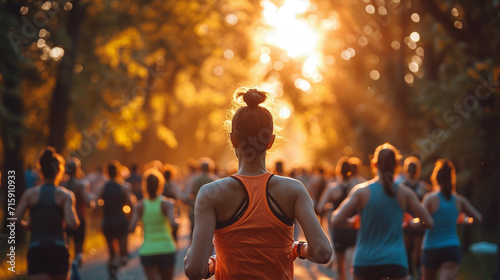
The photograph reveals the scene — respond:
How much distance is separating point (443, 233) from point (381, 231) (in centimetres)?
172

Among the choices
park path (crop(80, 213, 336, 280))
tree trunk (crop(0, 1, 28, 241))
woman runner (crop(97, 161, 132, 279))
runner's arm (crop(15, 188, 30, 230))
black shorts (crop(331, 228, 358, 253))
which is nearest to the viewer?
runner's arm (crop(15, 188, 30, 230))

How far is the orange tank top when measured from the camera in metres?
3.46

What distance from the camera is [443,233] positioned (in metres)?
7.46

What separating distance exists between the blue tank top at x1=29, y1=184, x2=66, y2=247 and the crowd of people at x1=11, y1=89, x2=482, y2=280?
0.03ft

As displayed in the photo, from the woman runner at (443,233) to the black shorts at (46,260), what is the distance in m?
3.99

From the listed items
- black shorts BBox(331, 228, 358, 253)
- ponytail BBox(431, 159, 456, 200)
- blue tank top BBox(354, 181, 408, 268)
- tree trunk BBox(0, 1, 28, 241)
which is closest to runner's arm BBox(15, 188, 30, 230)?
blue tank top BBox(354, 181, 408, 268)

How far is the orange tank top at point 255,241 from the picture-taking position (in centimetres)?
346

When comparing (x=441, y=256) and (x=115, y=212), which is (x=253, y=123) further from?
(x=115, y=212)

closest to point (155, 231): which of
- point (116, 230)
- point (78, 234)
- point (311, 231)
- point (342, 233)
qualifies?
point (342, 233)

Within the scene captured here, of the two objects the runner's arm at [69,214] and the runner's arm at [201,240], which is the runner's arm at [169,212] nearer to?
the runner's arm at [69,214]

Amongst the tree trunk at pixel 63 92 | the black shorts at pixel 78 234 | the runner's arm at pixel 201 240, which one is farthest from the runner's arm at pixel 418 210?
the tree trunk at pixel 63 92

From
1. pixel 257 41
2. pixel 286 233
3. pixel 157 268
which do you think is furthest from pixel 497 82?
pixel 257 41

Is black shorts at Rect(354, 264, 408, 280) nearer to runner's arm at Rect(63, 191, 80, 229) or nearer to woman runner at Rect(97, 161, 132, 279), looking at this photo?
runner's arm at Rect(63, 191, 80, 229)

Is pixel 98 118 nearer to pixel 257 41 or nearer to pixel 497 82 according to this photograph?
pixel 257 41
